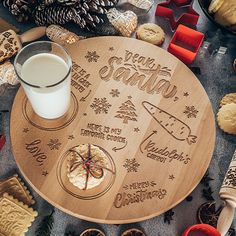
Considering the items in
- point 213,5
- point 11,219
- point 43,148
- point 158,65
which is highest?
point 213,5

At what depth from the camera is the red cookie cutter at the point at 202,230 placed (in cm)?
89

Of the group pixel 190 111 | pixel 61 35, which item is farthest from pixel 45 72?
pixel 190 111

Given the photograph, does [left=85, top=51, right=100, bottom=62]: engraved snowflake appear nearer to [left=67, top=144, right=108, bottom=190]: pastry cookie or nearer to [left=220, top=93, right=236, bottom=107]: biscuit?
[left=67, top=144, right=108, bottom=190]: pastry cookie

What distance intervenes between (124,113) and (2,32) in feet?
1.32

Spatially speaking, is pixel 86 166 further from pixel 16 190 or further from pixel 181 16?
pixel 181 16

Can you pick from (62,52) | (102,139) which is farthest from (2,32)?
(102,139)

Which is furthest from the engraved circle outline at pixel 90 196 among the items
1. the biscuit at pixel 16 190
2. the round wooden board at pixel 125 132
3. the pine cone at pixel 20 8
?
the pine cone at pixel 20 8

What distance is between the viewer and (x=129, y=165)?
0.93 m

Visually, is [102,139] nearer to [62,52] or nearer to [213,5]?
[62,52]

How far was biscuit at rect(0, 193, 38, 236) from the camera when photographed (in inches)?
35.7

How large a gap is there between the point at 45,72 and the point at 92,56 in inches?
7.3

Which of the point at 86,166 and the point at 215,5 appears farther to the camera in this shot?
the point at 215,5

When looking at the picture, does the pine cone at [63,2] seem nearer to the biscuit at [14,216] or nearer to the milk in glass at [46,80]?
the milk in glass at [46,80]

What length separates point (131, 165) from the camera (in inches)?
36.5
